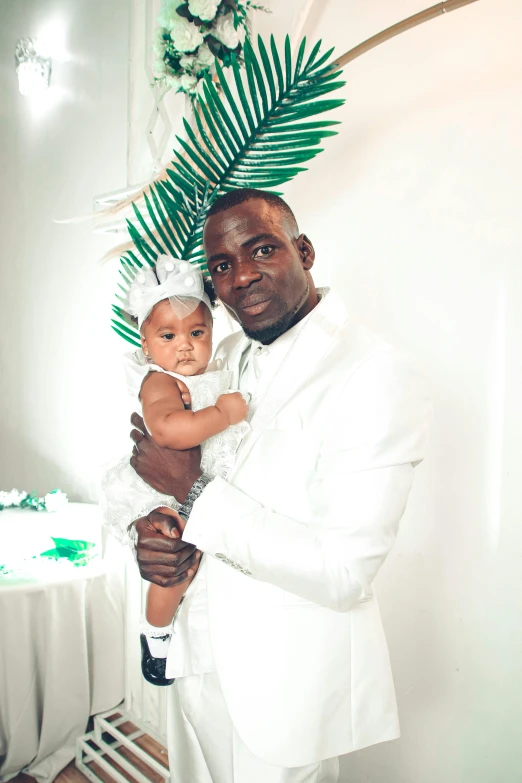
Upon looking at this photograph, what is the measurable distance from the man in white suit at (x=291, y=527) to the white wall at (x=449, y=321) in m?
0.63

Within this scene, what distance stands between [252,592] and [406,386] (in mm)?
580

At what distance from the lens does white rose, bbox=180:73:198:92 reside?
6.78ft

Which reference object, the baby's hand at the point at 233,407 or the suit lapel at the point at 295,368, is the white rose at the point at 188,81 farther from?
the baby's hand at the point at 233,407

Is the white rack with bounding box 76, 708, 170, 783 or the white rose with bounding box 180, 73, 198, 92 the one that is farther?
the white rack with bounding box 76, 708, 170, 783

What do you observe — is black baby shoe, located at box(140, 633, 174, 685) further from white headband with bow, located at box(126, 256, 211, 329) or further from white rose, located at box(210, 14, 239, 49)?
white rose, located at box(210, 14, 239, 49)

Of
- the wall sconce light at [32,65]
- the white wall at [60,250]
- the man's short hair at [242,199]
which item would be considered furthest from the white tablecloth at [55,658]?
the wall sconce light at [32,65]

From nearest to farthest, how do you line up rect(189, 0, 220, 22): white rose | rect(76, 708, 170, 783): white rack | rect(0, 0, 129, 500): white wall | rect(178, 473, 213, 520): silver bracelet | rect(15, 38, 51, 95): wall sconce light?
1. rect(178, 473, 213, 520): silver bracelet
2. rect(189, 0, 220, 22): white rose
3. rect(76, 708, 170, 783): white rack
4. rect(0, 0, 129, 500): white wall
5. rect(15, 38, 51, 95): wall sconce light

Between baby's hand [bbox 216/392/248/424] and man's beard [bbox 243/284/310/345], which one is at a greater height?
man's beard [bbox 243/284/310/345]

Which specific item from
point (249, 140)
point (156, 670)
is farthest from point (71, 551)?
point (249, 140)

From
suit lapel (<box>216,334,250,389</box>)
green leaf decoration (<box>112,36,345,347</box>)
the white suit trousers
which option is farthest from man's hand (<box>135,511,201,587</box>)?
green leaf decoration (<box>112,36,345,347</box>)

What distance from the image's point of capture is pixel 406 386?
1.20m

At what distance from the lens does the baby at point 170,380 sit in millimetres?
1415

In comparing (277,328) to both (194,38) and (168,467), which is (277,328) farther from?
(194,38)

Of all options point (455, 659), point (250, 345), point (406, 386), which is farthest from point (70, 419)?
point (406, 386)
